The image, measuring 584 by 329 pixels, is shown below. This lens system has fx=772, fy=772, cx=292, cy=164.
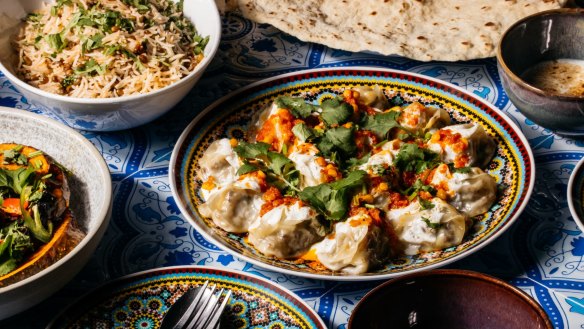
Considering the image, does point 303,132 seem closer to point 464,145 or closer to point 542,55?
point 464,145

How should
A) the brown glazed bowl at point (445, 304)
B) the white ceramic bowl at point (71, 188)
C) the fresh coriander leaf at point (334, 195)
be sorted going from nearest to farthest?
the brown glazed bowl at point (445, 304), the white ceramic bowl at point (71, 188), the fresh coriander leaf at point (334, 195)

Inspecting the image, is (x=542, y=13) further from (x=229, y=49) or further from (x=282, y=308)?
(x=282, y=308)

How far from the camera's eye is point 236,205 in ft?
7.70

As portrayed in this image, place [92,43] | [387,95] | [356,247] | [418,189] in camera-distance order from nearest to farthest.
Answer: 1. [356,247]
2. [418,189]
3. [92,43]
4. [387,95]

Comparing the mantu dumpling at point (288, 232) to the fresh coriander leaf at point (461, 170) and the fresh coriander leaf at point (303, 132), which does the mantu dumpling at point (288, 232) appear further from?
the fresh coriander leaf at point (461, 170)

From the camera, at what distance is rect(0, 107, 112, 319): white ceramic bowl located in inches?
78.4

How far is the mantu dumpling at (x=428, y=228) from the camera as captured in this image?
2264mm

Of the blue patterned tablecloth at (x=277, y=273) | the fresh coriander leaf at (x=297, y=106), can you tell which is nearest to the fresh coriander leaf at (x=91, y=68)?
the blue patterned tablecloth at (x=277, y=273)

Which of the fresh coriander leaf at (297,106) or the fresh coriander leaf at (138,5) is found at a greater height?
the fresh coriander leaf at (138,5)

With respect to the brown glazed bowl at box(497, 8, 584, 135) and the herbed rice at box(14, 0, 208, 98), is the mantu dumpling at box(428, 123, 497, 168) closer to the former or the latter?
the brown glazed bowl at box(497, 8, 584, 135)

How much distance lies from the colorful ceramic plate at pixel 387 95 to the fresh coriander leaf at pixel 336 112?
A: 0.23 meters

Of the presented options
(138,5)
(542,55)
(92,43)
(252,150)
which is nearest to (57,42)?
(92,43)

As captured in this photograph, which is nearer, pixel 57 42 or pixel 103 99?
pixel 103 99

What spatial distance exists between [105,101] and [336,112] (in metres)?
0.77
